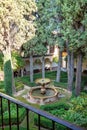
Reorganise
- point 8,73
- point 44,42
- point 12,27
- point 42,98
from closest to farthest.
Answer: point 42,98 < point 8,73 < point 12,27 < point 44,42

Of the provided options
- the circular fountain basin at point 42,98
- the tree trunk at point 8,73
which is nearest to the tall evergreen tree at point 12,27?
the tree trunk at point 8,73

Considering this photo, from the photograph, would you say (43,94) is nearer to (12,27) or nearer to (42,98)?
(42,98)

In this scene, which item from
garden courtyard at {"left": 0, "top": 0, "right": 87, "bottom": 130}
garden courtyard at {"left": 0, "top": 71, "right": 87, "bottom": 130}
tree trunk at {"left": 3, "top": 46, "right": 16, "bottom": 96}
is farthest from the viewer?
tree trunk at {"left": 3, "top": 46, "right": 16, "bottom": 96}

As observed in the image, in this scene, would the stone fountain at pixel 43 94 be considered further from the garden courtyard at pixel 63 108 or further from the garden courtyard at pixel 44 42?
the garden courtyard at pixel 63 108

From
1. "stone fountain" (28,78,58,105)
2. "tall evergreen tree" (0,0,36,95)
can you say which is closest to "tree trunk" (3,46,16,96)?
"tall evergreen tree" (0,0,36,95)

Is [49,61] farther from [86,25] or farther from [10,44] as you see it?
[86,25]

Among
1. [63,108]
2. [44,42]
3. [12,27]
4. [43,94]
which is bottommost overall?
[43,94]

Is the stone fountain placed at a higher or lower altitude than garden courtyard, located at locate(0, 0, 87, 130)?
lower

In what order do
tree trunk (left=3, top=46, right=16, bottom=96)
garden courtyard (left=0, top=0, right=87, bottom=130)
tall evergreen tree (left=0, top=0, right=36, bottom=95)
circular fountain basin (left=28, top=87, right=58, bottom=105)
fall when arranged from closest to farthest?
garden courtyard (left=0, top=0, right=87, bottom=130), circular fountain basin (left=28, top=87, right=58, bottom=105), tall evergreen tree (left=0, top=0, right=36, bottom=95), tree trunk (left=3, top=46, right=16, bottom=96)

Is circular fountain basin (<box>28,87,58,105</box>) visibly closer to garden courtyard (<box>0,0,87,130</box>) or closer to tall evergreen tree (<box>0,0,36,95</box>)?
garden courtyard (<box>0,0,87,130</box>)

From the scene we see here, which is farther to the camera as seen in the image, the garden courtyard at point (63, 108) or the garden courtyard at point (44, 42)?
the garden courtyard at point (44, 42)

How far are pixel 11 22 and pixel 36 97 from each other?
594 cm

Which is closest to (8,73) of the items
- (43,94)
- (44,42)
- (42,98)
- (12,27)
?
(43,94)

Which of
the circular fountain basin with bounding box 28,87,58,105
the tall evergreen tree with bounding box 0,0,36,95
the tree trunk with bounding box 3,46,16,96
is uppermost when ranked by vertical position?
the tall evergreen tree with bounding box 0,0,36,95
